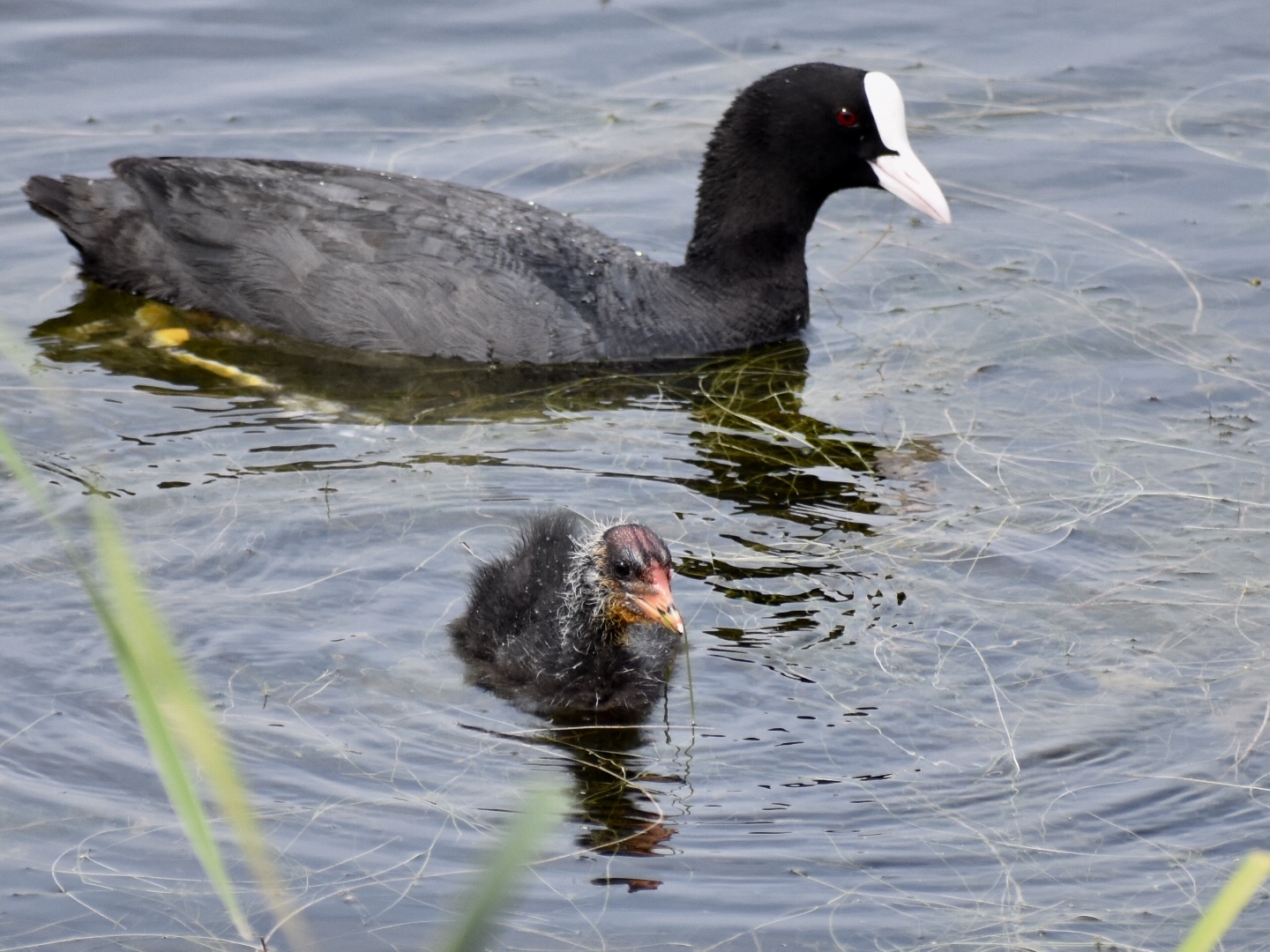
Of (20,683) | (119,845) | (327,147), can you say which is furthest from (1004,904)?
(327,147)

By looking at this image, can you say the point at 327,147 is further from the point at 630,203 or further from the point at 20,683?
the point at 20,683

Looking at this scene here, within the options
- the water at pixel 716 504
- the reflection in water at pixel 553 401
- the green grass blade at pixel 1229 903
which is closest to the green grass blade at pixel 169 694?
the green grass blade at pixel 1229 903

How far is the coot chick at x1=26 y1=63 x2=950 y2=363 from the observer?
301 inches

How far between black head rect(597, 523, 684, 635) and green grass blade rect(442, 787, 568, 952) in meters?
2.96

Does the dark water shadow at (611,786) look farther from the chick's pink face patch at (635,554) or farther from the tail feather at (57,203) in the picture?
the tail feather at (57,203)

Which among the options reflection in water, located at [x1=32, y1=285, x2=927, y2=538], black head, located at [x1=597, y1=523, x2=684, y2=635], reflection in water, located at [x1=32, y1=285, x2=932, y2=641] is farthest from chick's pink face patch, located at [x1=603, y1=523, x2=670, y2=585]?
reflection in water, located at [x1=32, y1=285, x2=927, y2=538]

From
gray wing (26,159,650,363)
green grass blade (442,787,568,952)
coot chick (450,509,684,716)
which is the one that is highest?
green grass blade (442,787,568,952)

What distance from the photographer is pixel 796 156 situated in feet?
26.6

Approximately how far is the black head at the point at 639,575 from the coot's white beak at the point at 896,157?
3.30m

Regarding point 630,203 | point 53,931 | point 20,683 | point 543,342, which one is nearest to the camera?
point 53,931

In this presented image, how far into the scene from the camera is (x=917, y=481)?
22.1ft

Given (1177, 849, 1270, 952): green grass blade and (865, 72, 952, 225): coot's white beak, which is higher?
(865, 72, 952, 225): coot's white beak

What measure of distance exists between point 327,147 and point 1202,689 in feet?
19.5

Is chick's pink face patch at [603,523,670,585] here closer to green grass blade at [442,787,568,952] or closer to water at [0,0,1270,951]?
water at [0,0,1270,951]
